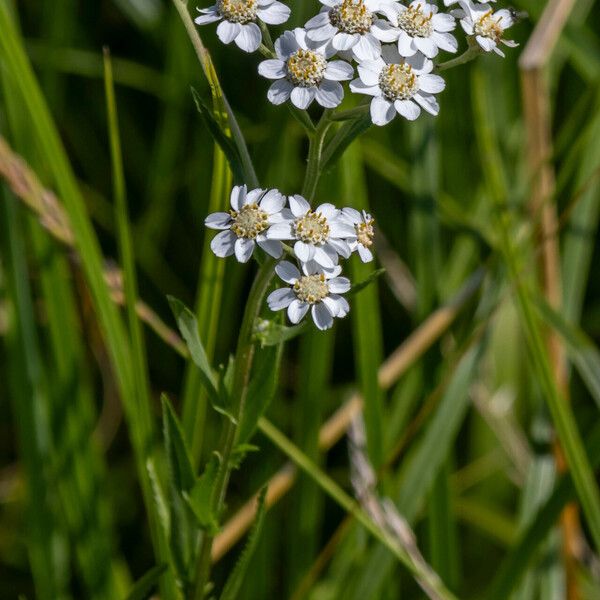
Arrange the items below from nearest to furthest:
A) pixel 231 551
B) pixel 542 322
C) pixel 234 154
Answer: pixel 234 154 → pixel 542 322 → pixel 231 551

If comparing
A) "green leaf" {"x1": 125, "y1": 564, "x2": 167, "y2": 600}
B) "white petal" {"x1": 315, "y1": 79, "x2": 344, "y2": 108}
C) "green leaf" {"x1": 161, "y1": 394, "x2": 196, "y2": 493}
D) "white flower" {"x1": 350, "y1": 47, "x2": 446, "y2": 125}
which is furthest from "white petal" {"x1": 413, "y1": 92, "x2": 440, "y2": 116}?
"green leaf" {"x1": 125, "y1": 564, "x2": 167, "y2": 600}

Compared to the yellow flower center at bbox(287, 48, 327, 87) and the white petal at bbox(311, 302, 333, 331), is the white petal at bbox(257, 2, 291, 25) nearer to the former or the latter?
the yellow flower center at bbox(287, 48, 327, 87)

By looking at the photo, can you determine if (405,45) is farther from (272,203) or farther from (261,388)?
(261,388)

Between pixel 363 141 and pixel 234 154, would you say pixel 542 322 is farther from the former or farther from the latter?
pixel 234 154

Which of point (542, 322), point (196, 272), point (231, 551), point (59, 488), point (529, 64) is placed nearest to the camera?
point (59, 488)

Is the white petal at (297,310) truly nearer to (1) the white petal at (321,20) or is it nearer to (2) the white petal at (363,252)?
(2) the white petal at (363,252)

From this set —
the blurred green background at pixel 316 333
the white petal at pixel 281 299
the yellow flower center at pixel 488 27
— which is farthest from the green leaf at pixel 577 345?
the white petal at pixel 281 299

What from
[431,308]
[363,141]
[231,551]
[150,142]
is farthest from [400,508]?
[150,142]

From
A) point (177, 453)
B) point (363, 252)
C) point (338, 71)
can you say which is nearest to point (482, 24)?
point (338, 71)
